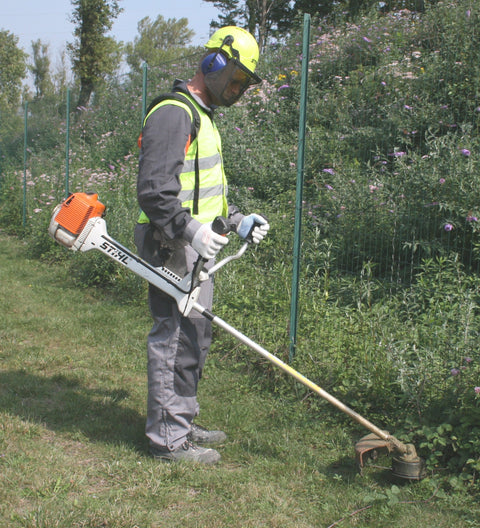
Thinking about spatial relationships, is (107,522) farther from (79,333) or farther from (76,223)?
(79,333)

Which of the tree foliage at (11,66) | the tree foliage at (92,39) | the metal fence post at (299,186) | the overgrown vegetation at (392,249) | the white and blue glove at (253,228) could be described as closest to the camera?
the white and blue glove at (253,228)

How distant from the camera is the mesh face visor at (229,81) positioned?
2.95 m

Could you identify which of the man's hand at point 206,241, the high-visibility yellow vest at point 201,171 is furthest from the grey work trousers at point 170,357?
the man's hand at point 206,241

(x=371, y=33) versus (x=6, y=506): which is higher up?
(x=371, y=33)

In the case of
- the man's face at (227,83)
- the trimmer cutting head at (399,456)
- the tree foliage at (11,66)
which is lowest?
the trimmer cutting head at (399,456)

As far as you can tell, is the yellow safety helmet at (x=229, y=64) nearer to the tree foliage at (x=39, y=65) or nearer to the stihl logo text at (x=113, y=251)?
the stihl logo text at (x=113, y=251)

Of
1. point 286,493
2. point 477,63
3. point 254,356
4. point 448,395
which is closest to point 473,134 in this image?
point 477,63

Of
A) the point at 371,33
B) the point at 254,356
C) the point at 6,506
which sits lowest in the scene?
the point at 6,506

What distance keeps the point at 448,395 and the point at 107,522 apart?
6.23ft

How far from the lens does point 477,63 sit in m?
4.10

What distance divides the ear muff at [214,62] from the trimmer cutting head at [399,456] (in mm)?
2068

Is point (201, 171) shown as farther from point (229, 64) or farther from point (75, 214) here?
point (75, 214)

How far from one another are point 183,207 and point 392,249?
205 centimetres

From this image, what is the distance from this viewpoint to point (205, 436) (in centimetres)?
348
